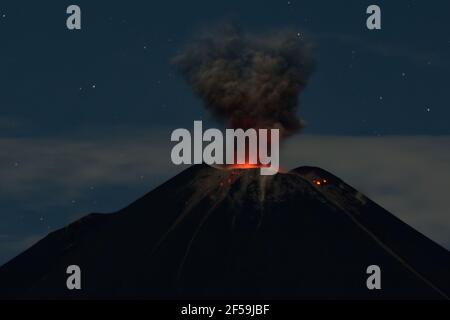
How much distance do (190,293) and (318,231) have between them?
111 feet

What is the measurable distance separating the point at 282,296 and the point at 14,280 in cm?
4866

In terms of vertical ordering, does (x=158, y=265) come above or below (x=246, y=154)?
below

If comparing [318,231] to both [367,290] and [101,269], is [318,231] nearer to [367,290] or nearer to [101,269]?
[367,290]

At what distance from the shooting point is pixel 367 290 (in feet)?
581
